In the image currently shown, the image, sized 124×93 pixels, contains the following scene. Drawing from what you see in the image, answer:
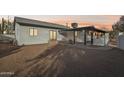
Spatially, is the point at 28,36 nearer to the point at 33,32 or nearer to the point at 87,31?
the point at 33,32

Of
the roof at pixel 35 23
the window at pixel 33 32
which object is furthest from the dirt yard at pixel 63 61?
the roof at pixel 35 23

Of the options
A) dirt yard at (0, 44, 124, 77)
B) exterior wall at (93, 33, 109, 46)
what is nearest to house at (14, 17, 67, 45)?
dirt yard at (0, 44, 124, 77)

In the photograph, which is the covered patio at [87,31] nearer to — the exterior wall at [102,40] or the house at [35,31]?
the exterior wall at [102,40]

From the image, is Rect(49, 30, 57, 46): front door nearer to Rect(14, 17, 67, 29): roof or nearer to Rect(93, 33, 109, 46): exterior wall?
Rect(14, 17, 67, 29): roof

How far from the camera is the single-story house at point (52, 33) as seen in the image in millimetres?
5648

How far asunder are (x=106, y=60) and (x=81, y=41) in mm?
981

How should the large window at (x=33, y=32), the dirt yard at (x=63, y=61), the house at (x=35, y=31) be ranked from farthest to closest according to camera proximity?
the large window at (x=33, y=32)
the house at (x=35, y=31)
the dirt yard at (x=63, y=61)

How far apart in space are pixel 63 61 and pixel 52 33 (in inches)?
38.1

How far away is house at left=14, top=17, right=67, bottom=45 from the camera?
561 centimetres

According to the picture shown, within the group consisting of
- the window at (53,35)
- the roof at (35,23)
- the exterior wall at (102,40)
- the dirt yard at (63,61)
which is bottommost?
the dirt yard at (63,61)
